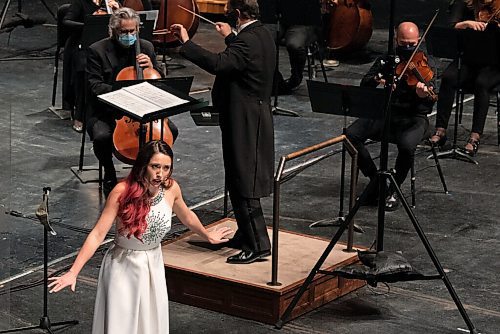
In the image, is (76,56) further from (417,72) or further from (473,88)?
(473,88)

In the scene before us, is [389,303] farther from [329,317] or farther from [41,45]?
[41,45]

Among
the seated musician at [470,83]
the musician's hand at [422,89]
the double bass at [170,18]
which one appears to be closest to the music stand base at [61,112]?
the double bass at [170,18]

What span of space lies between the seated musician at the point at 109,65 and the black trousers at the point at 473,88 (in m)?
3.01

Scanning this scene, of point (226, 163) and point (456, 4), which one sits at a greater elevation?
point (456, 4)

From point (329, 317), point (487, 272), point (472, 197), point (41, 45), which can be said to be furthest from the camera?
point (41, 45)

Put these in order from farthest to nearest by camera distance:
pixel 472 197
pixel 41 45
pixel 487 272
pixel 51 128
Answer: pixel 41 45 → pixel 51 128 → pixel 472 197 → pixel 487 272

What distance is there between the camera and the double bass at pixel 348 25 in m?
13.1

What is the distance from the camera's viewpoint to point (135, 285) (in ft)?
19.5

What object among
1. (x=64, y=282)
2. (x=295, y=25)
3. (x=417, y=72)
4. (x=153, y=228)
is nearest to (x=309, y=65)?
(x=295, y=25)

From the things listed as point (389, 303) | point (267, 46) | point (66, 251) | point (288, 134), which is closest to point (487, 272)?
point (389, 303)

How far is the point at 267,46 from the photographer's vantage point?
7324 mm

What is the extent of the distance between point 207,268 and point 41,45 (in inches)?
299

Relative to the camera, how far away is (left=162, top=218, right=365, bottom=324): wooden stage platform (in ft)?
23.2

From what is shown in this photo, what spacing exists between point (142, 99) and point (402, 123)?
9.27 ft
